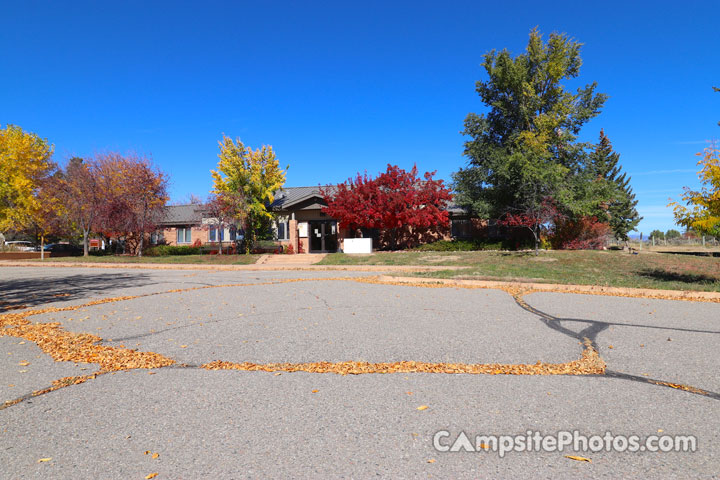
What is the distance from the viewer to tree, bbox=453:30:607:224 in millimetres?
25752

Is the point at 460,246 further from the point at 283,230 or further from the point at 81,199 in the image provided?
the point at 81,199

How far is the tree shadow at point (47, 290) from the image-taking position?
9.52 metres

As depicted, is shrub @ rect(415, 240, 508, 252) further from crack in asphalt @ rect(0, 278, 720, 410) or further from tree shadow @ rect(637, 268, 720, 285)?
crack in asphalt @ rect(0, 278, 720, 410)

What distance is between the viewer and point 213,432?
9.98ft

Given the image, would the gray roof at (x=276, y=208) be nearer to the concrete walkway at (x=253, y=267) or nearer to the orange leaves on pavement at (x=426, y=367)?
the concrete walkway at (x=253, y=267)

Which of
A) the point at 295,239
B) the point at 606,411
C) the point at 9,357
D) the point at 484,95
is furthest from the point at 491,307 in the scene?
the point at 484,95

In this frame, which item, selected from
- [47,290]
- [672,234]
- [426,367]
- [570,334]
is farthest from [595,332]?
[672,234]

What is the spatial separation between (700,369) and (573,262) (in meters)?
14.5

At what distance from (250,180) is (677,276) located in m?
24.9

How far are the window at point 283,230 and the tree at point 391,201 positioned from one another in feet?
15.3

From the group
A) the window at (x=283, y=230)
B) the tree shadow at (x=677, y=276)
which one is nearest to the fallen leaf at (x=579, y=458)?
the tree shadow at (x=677, y=276)

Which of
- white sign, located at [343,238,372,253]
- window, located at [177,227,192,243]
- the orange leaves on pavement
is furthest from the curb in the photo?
the orange leaves on pavement

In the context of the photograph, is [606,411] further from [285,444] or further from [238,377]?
[238,377]

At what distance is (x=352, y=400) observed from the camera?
11.8 ft
